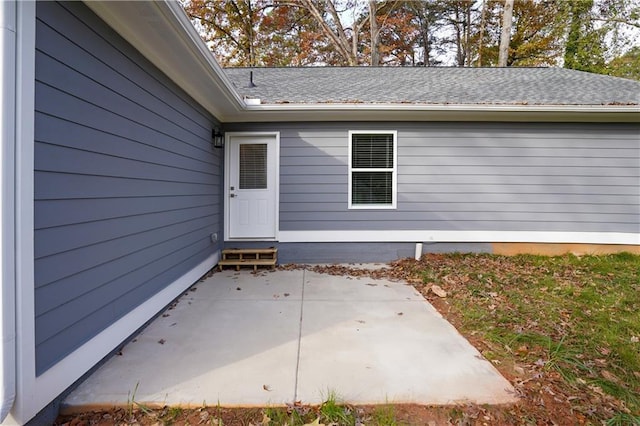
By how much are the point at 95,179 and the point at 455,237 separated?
5.09 metres

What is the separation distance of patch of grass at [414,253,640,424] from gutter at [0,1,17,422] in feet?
9.08

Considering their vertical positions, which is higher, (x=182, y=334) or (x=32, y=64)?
(x=32, y=64)

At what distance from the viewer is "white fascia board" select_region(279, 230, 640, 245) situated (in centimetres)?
540

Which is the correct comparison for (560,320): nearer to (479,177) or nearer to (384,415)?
(384,415)

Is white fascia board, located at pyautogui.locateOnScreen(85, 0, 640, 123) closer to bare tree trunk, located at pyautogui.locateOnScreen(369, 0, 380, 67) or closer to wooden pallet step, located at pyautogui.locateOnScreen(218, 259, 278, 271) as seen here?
wooden pallet step, located at pyautogui.locateOnScreen(218, 259, 278, 271)

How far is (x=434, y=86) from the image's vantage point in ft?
20.6

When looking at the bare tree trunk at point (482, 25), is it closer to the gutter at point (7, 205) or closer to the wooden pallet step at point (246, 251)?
the wooden pallet step at point (246, 251)

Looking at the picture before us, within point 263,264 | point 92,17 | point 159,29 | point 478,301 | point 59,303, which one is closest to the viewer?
point 59,303

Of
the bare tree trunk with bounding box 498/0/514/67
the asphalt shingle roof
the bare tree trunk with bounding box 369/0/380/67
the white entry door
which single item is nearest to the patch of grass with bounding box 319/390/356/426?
the white entry door

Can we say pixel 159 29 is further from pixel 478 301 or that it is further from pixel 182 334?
pixel 478 301

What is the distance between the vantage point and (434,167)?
5426mm

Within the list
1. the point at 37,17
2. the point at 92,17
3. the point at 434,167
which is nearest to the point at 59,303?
the point at 37,17

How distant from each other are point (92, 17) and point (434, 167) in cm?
482

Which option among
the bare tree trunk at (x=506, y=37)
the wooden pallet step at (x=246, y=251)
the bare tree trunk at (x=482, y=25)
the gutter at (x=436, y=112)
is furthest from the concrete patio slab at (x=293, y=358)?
the bare tree trunk at (x=482, y=25)
